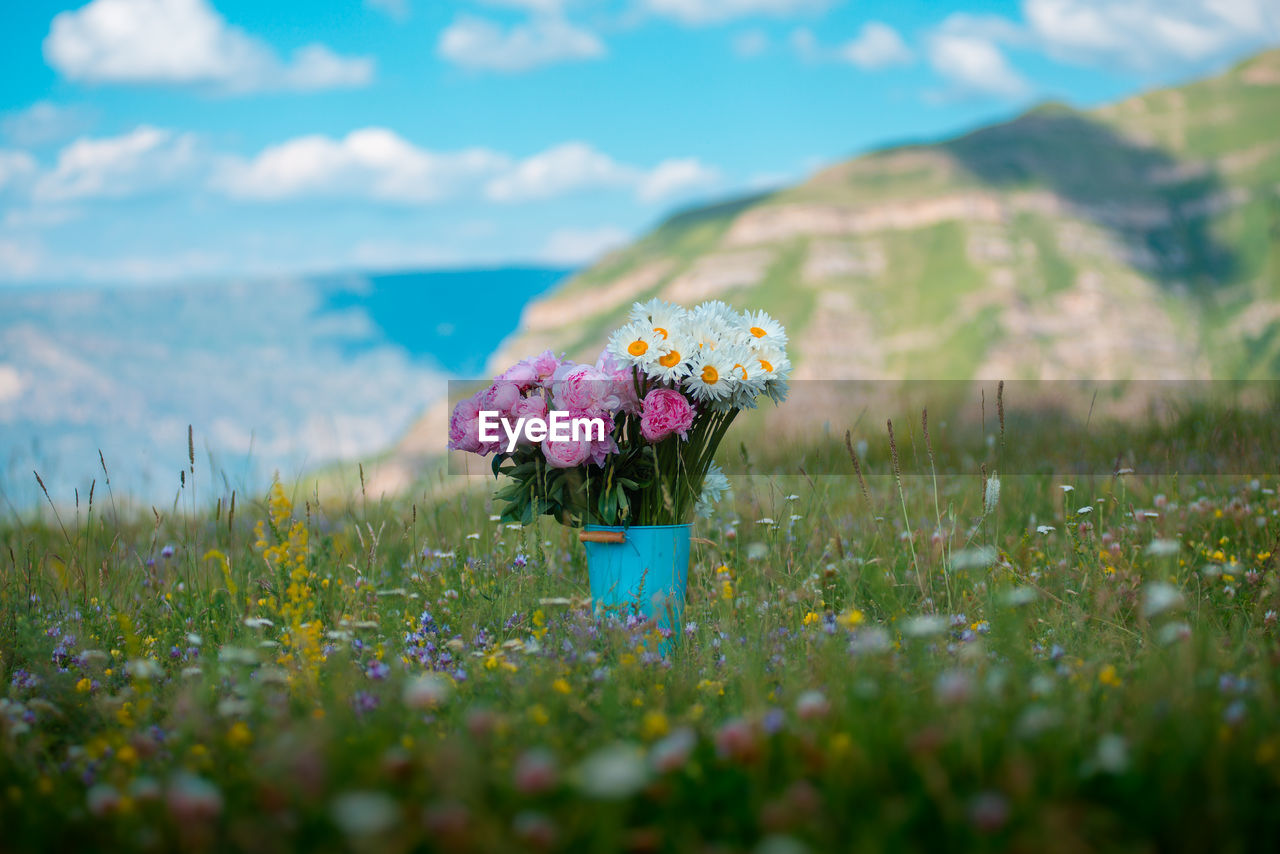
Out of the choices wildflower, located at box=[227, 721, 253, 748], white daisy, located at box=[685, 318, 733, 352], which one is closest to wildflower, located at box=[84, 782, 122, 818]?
wildflower, located at box=[227, 721, 253, 748]

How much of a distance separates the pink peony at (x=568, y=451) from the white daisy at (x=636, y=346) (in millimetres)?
324

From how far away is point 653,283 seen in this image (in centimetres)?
15775

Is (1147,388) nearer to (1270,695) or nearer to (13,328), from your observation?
(1270,695)

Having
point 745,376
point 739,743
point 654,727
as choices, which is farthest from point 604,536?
point 739,743

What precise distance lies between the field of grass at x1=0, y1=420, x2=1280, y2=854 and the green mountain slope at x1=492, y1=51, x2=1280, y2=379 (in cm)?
9544

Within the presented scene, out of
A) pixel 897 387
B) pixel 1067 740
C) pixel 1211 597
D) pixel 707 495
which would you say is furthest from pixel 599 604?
pixel 897 387

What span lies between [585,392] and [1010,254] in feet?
460

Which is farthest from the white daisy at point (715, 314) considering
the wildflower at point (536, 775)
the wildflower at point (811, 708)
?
the wildflower at point (536, 775)

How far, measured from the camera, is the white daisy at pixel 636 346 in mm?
3332

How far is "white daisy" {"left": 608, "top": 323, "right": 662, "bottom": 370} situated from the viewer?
3.33 meters

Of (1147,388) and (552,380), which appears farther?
(1147,388)

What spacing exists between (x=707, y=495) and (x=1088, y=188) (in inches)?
6364

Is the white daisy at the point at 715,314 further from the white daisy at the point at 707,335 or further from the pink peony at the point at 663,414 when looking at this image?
the pink peony at the point at 663,414

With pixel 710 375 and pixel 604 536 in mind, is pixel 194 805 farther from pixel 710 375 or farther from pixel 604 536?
pixel 710 375
